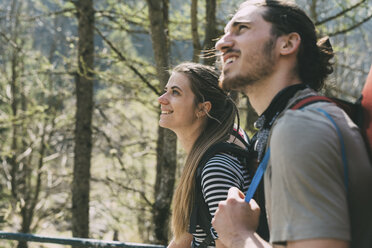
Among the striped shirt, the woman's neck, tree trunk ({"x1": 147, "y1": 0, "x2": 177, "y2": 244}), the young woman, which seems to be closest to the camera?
the striped shirt

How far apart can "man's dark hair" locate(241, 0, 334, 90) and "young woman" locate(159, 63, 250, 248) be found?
57 centimetres

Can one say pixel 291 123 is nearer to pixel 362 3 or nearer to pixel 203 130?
pixel 203 130

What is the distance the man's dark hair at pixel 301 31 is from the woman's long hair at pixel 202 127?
2.50ft

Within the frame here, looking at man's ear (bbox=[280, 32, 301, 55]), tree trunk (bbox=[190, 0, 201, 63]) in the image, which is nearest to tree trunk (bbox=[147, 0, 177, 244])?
tree trunk (bbox=[190, 0, 201, 63])

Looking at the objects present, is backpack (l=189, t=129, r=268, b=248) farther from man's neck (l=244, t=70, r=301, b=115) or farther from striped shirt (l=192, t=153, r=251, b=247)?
man's neck (l=244, t=70, r=301, b=115)

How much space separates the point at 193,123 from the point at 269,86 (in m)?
1.05

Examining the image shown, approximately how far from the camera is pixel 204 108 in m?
2.37

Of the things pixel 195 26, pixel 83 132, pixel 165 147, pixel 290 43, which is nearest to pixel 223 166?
pixel 290 43

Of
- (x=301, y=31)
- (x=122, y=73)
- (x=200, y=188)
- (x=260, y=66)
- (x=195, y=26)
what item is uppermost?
(x=195, y=26)

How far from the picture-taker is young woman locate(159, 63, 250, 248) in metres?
2.01

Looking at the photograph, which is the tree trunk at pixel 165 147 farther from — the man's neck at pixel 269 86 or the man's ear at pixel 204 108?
the man's neck at pixel 269 86

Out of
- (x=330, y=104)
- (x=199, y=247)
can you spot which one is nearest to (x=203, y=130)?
(x=199, y=247)

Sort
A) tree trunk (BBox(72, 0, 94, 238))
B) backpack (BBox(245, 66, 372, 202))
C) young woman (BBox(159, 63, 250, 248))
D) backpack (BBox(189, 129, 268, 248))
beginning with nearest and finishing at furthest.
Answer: backpack (BBox(245, 66, 372, 202)), backpack (BBox(189, 129, 268, 248)), young woman (BBox(159, 63, 250, 248)), tree trunk (BBox(72, 0, 94, 238))

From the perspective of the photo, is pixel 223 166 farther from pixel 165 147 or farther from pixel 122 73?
pixel 122 73
